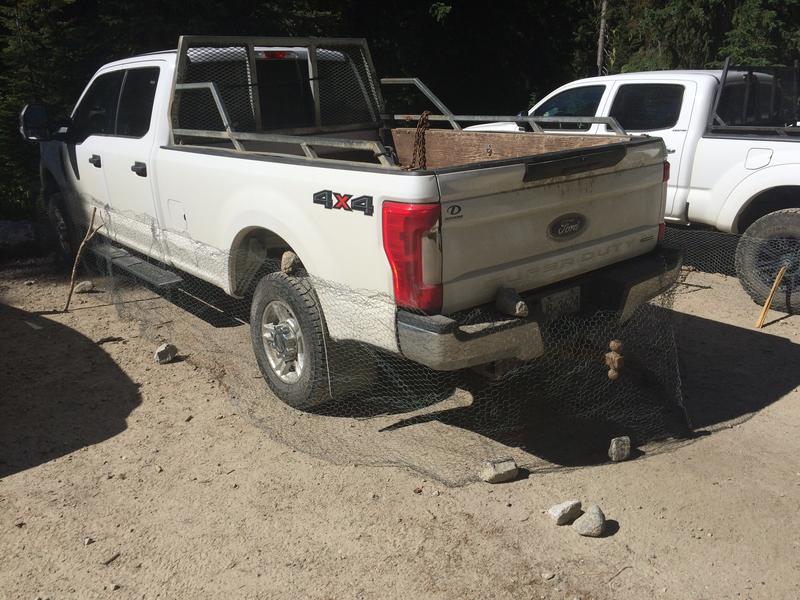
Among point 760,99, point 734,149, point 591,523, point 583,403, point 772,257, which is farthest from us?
point 760,99

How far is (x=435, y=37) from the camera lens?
16688 mm

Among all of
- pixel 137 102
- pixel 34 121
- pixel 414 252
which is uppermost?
pixel 137 102

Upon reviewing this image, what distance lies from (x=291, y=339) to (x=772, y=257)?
13.8ft

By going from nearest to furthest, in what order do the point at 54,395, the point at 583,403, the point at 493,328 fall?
the point at 493,328 → the point at 583,403 → the point at 54,395

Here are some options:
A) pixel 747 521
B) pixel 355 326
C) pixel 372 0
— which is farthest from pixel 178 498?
pixel 372 0

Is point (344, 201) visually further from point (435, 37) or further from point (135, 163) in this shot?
point (435, 37)

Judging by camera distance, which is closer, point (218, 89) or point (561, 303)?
point (561, 303)

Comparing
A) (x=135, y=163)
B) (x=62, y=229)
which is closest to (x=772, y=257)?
(x=135, y=163)

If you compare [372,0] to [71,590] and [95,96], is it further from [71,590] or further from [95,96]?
[71,590]

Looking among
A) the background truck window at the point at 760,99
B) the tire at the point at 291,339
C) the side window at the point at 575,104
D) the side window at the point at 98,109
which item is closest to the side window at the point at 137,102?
the side window at the point at 98,109

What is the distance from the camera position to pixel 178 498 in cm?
371

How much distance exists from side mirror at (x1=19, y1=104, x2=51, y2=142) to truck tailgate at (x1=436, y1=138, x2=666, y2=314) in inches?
179

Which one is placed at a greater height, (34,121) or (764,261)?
(34,121)

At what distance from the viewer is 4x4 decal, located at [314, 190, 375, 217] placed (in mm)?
3523
